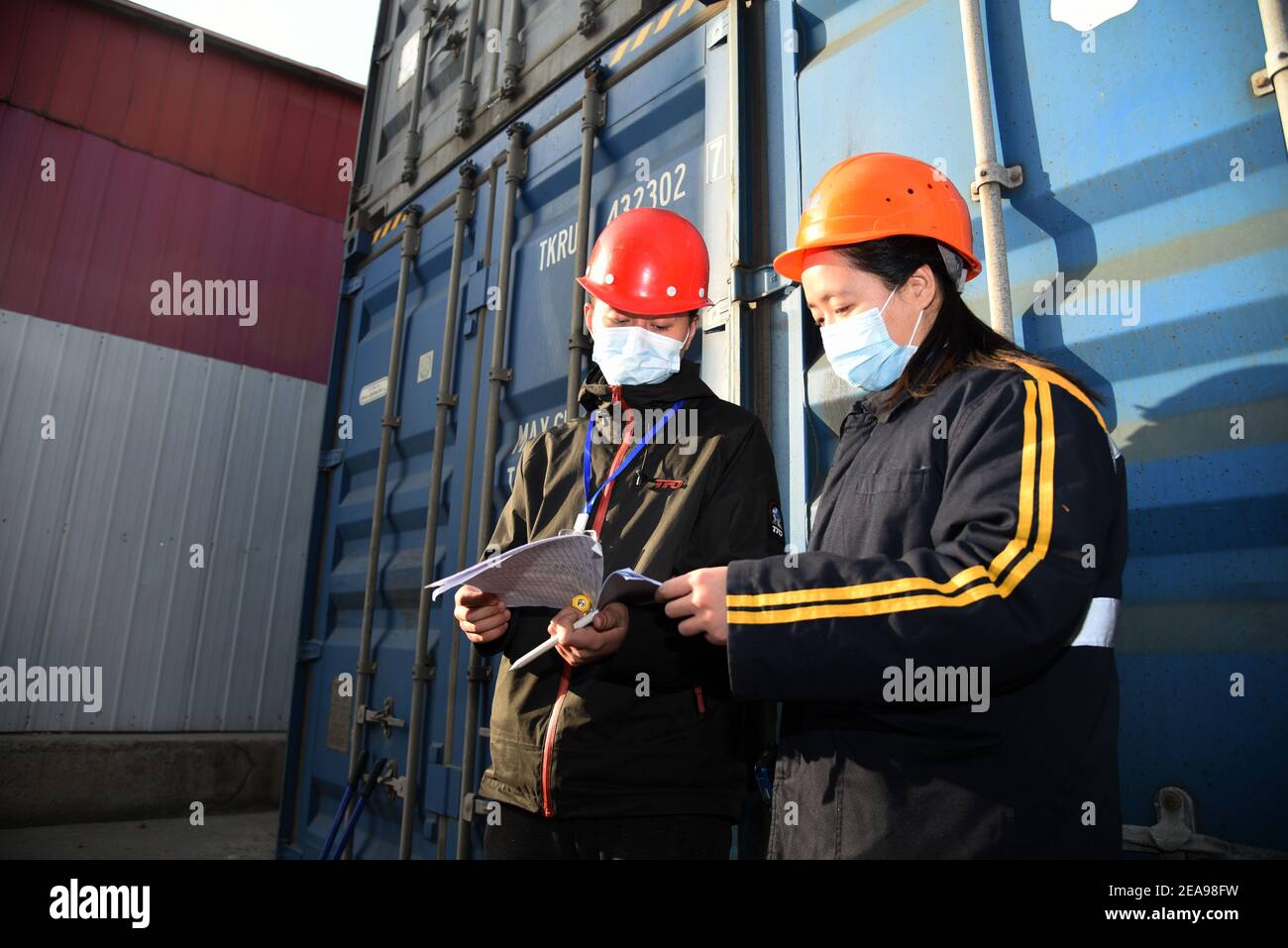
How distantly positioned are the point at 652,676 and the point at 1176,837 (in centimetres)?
91

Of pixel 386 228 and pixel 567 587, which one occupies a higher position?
pixel 386 228

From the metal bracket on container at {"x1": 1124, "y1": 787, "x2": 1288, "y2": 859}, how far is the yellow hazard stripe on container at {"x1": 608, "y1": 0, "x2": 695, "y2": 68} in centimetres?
242

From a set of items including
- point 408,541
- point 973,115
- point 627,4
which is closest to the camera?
point 973,115

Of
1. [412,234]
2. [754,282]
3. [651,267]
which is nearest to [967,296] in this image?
[754,282]

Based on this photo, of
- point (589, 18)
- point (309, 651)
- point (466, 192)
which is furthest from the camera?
point (309, 651)

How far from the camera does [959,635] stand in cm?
90

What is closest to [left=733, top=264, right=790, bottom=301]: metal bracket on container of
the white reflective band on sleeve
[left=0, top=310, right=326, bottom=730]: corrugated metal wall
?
the white reflective band on sleeve

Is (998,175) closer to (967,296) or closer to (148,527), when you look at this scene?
(967,296)

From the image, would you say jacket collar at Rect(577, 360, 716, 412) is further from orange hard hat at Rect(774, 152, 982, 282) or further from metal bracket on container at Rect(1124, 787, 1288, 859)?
metal bracket on container at Rect(1124, 787, 1288, 859)

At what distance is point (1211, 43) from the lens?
1401mm

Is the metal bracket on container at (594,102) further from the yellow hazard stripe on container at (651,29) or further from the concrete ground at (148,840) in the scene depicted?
the concrete ground at (148,840)

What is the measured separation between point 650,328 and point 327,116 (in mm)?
6931

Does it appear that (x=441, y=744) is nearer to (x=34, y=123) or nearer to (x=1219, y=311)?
(x=1219, y=311)

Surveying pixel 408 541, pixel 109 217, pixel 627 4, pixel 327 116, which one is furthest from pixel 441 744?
Result: pixel 327 116
